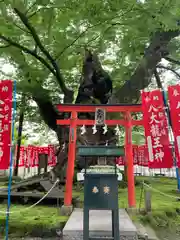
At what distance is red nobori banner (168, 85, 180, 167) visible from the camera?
5.24 metres

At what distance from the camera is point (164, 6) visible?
489cm

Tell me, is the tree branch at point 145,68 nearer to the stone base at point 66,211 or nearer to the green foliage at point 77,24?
the green foliage at point 77,24

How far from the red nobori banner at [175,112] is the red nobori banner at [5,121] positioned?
3.75 m

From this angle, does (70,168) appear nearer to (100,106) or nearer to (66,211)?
(66,211)

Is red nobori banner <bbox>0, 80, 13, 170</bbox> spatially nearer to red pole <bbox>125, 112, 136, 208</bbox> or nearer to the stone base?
the stone base

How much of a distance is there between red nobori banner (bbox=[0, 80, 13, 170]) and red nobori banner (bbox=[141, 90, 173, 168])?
11.2 ft

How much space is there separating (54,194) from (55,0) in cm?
499

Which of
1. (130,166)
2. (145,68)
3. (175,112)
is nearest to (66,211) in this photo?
(130,166)

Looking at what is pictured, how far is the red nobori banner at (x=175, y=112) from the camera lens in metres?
5.24

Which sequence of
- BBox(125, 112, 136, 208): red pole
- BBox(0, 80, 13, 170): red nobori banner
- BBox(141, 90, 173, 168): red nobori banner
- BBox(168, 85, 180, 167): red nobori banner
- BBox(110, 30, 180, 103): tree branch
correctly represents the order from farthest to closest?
BBox(110, 30, 180, 103): tree branch → BBox(141, 90, 173, 168): red nobori banner → BBox(125, 112, 136, 208): red pole → BBox(168, 85, 180, 167): red nobori banner → BBox(0, 80, 13, 170): red nobori banner

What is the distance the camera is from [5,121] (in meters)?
4.52

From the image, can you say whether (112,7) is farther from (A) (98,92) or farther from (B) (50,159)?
(B) (50,159)

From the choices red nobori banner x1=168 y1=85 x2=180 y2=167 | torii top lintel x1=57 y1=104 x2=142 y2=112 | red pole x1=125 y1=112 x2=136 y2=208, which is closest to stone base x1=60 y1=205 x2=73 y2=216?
red pole x1=125 y1=112 x2=136 y2=208

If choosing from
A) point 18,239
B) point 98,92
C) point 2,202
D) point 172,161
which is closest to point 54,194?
point 2,202
